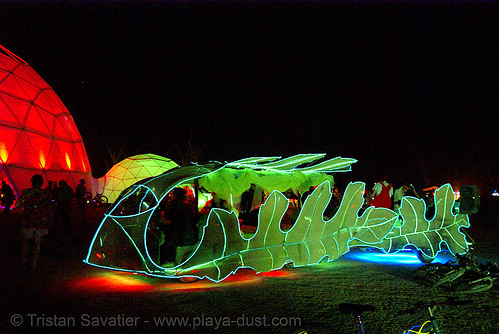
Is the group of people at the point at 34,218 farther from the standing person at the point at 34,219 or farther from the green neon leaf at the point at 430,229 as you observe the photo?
the green neon leaf at the point at 430,229

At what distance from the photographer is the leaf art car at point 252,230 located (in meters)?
6.67

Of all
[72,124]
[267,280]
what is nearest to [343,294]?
[267,280]

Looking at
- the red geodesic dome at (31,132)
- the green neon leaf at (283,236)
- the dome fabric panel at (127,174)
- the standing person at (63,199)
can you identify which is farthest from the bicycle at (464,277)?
the dome fabric panel at (127,174)

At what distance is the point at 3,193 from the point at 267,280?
50.7 ft

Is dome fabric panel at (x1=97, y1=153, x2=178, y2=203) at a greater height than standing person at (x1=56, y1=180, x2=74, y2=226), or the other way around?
dome fabric panel at (x1=97, y1=153, x2=178, y2=203)

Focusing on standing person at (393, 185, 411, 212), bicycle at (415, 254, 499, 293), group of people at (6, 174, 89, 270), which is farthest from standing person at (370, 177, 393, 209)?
group of people at (6, 174, 89, 270)

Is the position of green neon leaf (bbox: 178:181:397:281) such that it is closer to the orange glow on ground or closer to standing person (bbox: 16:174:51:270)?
the orange glow on ground

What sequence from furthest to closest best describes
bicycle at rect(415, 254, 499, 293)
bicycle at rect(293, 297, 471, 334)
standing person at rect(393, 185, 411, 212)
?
standing person at rect(393, 185, 411, 212)
bicycle at rect(415, 254, 499, 293)
bicycle at rect(293, 297, 471, 334)

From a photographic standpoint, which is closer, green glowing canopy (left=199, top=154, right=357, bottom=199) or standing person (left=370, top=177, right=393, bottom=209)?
green glowing canopy (left=199, top=154, right=357, bottom=199)

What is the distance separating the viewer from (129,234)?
22.0ft

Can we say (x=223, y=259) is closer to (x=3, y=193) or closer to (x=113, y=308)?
(x=113, y=308)

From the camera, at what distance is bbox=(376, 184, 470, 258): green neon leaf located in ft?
29.1

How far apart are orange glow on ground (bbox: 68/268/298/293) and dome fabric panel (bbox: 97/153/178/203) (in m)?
24.8

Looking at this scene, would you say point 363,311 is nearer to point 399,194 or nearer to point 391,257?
point 391,257
